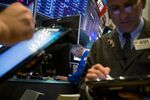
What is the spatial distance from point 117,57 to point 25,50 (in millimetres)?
963

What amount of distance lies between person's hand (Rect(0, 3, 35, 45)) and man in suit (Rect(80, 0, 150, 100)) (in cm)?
103

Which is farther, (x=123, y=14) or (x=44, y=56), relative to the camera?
(x=123, y=14)

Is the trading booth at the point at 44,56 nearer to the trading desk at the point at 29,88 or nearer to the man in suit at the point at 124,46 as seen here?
the trading desk at the point at 29,88

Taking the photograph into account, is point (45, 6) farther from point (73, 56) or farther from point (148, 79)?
point (148, 79)

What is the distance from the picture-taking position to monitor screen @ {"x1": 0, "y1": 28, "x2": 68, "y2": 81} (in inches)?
36.4

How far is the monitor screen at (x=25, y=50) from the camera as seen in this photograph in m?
0.92

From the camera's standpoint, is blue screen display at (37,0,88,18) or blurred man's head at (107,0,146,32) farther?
blue screen display at (37,0,88,18)

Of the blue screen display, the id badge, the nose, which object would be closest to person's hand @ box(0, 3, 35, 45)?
the id badge

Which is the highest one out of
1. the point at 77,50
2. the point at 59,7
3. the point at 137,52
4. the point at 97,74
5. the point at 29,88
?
the point at 59,7

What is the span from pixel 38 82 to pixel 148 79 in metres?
1.61

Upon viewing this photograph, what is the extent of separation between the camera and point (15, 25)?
2.31 ft

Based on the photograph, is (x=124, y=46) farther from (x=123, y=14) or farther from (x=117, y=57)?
(x=123, y=14)

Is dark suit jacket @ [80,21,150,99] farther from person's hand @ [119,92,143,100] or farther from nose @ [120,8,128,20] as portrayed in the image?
person's hand @ [119,92,143,100]

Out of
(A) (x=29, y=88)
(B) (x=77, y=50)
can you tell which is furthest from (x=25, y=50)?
(B) (x=77, y=50)
